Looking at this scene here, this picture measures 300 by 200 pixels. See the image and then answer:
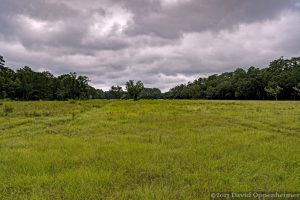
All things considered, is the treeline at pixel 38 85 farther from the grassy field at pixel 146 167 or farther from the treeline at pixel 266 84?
the grassy field at pixel 146 167

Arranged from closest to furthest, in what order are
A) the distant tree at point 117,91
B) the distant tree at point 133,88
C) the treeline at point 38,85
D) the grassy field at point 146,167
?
the grassy field at point 146,167 < the treeline at point 38,85 < the distant tree at point 133,88 < the distant tree at point 117,91

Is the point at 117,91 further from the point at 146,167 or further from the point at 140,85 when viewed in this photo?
the point at 146,167

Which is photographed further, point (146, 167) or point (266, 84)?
point (266, 84)

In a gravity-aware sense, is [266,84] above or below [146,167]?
above

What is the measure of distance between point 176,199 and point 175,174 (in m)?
1.86

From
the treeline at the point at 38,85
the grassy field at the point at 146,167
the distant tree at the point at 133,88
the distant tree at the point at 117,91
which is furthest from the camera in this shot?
the distant tree at the point at 117,91

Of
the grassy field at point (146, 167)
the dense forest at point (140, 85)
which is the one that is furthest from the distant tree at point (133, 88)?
the grassy field at point (146, 167)

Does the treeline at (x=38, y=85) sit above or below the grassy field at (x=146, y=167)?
above

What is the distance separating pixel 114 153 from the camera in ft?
36.4

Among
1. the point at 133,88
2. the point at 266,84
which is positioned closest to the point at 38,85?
the point at 133,88

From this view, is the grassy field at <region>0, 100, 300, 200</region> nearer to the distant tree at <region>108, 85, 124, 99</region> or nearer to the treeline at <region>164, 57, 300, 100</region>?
the treeline at <region>164, 57, 300, 100</region>

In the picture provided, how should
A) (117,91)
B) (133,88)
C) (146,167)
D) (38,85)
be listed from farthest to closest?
(117,91)
(133,88)
(38,85)
(146,167)

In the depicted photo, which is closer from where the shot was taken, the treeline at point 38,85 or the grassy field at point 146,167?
the grassy field at point 146,167

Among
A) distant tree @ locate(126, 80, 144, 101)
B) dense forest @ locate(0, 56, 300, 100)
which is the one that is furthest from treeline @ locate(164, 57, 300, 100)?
distant tree @ locate(126, 80, 144, 101)
